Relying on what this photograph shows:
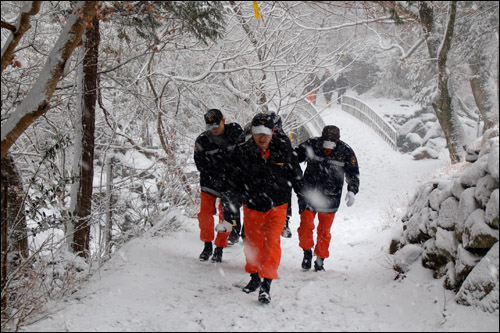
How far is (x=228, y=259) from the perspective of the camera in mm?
5465

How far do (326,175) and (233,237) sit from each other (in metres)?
1.98

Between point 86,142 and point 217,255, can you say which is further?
point 86,142

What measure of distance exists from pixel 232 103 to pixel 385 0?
9521mm

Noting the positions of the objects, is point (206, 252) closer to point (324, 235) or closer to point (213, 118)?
point (324, 235)

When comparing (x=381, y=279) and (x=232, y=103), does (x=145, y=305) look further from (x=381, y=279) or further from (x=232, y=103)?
(x=232, y=103)

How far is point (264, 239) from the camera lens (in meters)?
4.11

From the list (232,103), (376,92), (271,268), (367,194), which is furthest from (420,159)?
(271,268)

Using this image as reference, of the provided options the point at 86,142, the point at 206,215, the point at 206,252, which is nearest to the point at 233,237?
the point at 206,252

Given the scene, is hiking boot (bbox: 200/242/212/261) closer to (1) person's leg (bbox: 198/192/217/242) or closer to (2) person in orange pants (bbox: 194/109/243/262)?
(2) person in orange pants (bbox: 194/109/243/262)

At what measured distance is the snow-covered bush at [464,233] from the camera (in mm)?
3143

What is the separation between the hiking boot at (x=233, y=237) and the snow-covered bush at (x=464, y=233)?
249 cm

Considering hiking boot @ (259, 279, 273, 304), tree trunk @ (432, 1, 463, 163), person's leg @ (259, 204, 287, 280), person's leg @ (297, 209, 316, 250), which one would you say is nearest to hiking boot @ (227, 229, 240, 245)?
person's leg @ (297, 209, 316, 250)

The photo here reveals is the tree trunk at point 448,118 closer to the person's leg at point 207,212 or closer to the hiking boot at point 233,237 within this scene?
the hiking boot at point 233,237

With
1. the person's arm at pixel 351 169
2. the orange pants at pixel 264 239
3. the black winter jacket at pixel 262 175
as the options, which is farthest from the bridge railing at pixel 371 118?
the orange pants at pixel 264 239
